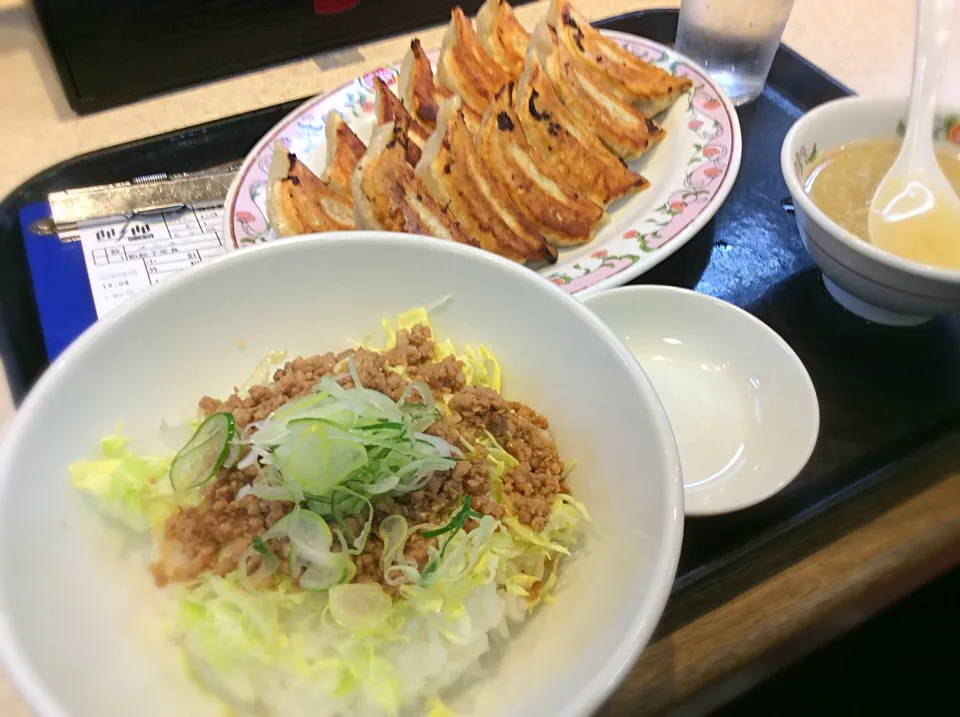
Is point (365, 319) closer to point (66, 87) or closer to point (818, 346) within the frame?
point (818, 346)

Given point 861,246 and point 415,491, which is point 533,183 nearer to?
point 861,246

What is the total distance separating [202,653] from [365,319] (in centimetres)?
39

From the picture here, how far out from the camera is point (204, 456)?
675mm

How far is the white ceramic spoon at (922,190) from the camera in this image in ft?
3.46

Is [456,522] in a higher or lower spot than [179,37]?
lower

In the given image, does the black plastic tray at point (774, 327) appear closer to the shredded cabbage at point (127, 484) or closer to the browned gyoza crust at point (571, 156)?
the browned gyoza crust at point (571, 156)

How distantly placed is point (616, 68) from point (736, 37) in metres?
0.27

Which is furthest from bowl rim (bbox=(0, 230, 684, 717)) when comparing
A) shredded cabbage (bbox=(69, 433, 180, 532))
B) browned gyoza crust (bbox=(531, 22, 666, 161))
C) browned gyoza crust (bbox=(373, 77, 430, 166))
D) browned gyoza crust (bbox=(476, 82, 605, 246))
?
browned gyoza crust (bbox=(531, 22, 666, 161))

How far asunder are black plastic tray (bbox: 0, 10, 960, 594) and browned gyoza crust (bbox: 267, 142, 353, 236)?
265mm

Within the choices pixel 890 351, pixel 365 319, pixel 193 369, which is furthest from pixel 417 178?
pixel 890 351

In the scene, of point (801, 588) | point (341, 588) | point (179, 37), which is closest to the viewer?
point (341, 588)

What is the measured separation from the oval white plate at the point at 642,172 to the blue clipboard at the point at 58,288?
24cm

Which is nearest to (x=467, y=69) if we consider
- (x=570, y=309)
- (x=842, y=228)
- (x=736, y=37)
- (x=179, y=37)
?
(x=736, y=37)

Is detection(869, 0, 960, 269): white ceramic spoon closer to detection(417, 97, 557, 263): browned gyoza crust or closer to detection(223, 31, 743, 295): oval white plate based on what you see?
detection(223, 31, 743, 295): oval white plate
